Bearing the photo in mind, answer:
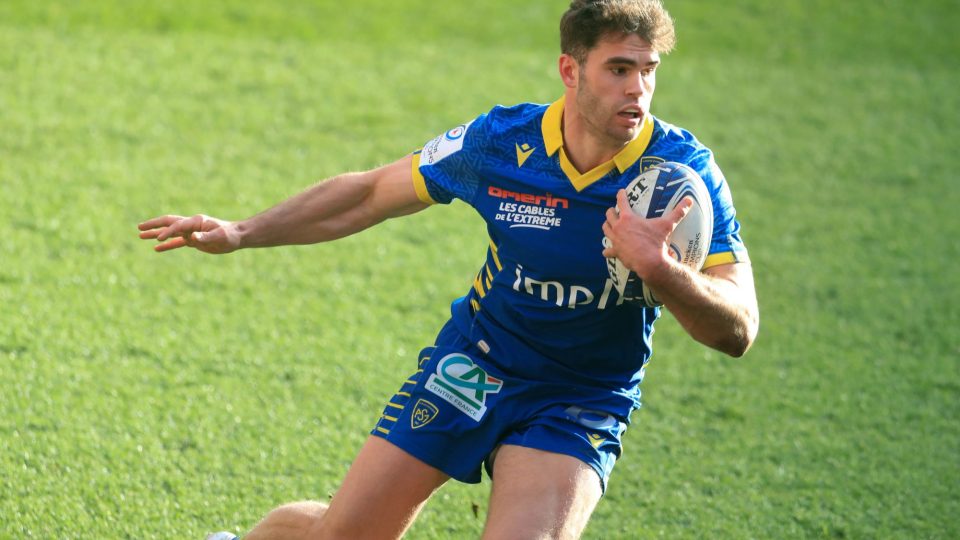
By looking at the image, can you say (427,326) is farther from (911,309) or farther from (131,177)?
(911,309)

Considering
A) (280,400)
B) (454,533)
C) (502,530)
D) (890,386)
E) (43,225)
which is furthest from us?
(43,225)

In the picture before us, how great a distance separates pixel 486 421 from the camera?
13.2 ft

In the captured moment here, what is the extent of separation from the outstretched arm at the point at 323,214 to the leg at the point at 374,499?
81cm

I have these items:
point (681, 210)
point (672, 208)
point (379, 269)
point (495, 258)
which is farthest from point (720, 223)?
point (379, 269)

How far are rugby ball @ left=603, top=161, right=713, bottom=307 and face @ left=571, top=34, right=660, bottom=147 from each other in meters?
0.20

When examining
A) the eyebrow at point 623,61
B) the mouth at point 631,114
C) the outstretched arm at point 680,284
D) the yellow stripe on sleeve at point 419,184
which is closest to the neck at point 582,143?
the mouth at point 631,114

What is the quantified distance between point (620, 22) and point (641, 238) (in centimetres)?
82

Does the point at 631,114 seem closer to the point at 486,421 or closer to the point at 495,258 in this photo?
the point at 495,258

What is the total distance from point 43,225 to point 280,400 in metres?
2.31

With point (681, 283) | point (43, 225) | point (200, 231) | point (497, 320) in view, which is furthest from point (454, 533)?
point (43, 225)

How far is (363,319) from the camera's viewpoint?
21.9 feet

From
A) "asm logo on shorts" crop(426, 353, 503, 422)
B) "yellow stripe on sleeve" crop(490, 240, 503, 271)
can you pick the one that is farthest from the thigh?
"yellow stripe on sleeve" crop(490, 240, 503, 271)

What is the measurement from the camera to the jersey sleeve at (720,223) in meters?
3.70

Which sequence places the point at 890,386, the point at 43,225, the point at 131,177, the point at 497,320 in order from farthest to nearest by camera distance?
the point at 131,177 → the point at 43,225 → the point at 890,386 → the point at 497,320
